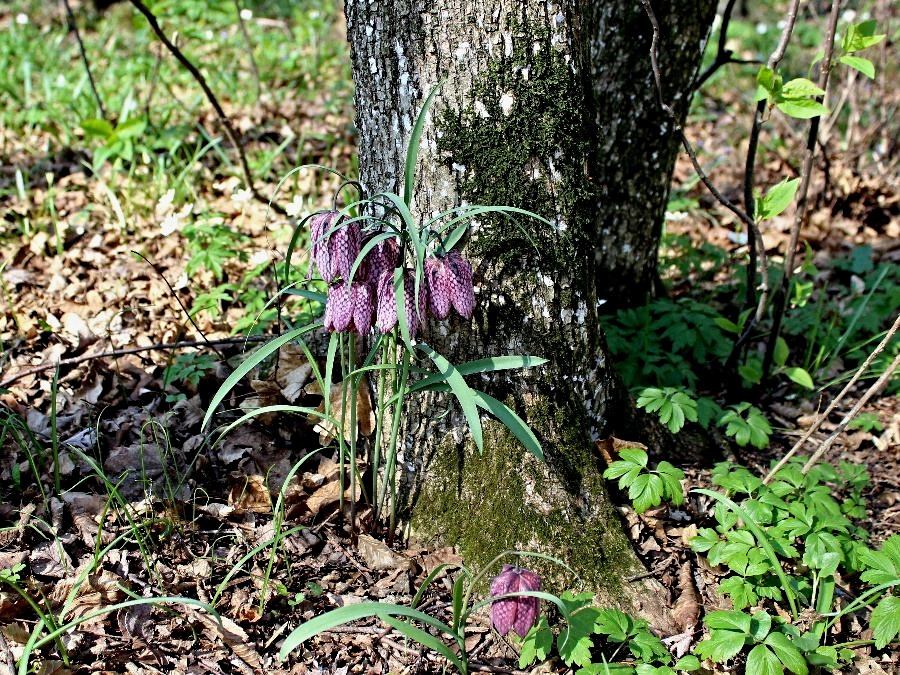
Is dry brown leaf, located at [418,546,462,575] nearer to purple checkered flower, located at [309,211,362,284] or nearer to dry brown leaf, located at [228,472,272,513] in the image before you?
dry brown leaf, located at [228,472,272,513]

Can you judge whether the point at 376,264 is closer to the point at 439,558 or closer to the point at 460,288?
the point at 460,288

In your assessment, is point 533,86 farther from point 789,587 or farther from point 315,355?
point 789,587

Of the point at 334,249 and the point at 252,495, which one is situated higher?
the point at 334,249

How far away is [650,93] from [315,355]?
118 cm

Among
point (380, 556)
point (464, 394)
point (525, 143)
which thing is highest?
point (525, 143)

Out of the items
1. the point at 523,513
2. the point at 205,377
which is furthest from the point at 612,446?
the point at 205,377

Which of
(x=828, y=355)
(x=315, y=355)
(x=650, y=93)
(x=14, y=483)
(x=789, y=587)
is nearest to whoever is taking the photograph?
(x=789, y=587)

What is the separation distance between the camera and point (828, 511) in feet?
5.51

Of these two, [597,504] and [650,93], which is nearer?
[597,504]

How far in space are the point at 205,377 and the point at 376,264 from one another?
94 cm

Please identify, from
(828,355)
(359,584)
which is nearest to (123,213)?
(359,584)

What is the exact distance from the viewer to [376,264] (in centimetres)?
140

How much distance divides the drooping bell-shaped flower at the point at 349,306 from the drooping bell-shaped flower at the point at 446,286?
11 centimetres

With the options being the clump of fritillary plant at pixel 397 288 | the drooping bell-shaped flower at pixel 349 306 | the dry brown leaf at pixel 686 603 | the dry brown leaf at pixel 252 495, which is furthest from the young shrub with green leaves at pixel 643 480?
the dry brown leaf at pixel 252 495
